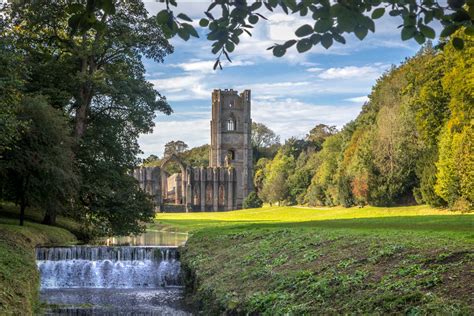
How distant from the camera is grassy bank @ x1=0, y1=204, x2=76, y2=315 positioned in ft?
38.8

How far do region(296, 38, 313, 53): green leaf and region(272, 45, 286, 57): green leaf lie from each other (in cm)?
11

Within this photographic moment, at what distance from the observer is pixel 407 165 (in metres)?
51.5

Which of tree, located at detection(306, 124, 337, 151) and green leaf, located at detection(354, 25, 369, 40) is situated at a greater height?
tree, located at detection(306, 124, 337, 151)

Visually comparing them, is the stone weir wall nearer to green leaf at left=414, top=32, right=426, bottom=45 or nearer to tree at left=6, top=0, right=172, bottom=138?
tree at left=6, top=0, right=172, bottom=138

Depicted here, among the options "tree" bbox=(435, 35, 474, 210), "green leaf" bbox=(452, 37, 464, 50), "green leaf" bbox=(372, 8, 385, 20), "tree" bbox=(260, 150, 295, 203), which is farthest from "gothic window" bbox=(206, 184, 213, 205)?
"green leaf" bbox=(372, 8, 385, 20)

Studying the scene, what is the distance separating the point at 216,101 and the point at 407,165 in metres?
65.5

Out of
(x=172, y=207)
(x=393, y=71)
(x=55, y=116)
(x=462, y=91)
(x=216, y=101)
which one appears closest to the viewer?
(x=55, y=116)

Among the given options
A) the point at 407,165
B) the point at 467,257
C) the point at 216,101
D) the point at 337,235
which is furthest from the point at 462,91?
the point at 216,101

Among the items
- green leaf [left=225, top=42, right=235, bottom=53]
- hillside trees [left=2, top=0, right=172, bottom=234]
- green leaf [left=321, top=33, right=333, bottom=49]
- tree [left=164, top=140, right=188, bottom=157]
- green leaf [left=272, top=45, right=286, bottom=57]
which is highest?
tree [left=164, top=140, right=188, bottom=157]

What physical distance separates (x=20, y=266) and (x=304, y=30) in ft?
43.4

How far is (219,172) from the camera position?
104 metres

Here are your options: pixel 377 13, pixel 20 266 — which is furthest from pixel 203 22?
pixel 20 266

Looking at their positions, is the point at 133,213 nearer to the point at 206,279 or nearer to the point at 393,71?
the point at 206,279

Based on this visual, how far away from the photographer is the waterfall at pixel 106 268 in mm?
20750
